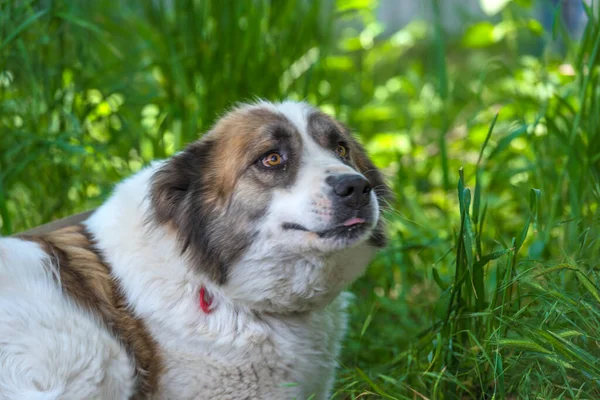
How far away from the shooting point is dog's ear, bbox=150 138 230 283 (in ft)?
8.84

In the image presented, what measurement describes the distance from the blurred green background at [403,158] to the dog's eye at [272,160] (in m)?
0.63

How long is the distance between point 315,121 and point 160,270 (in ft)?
2.63

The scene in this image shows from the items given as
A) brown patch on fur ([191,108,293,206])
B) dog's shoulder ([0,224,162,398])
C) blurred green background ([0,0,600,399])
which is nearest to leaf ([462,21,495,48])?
blurred green background ([0,0,600,399])

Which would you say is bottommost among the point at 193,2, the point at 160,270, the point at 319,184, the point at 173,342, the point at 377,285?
the point at 377,285

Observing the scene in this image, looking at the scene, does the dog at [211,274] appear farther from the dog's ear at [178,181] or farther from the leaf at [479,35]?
the leaf at [479,35]

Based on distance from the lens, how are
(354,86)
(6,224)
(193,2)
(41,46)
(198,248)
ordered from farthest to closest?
(354,86), (193,2), (41,46), (6,224), (198,248)

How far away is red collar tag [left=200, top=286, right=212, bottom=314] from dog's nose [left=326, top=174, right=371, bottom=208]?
2.08ft

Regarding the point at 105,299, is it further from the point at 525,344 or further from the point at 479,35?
the point at 479,35

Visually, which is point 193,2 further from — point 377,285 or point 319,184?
point 319,184

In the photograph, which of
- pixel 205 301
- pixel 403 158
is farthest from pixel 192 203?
pixel 403 158

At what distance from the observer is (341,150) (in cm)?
291

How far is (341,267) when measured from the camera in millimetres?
2744

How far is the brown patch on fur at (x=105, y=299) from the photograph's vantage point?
2.59m

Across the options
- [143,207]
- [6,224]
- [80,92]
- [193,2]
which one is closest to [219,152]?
[143,207]
